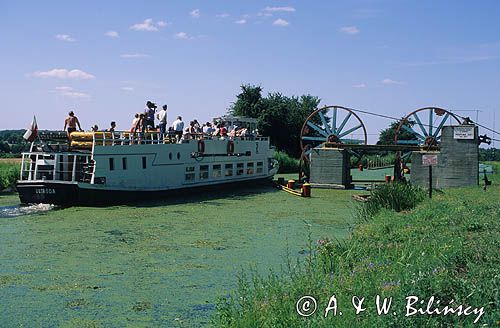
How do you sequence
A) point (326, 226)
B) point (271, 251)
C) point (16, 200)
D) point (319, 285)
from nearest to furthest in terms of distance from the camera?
1. point (319, 285)
2. point (271, 251)
3. point (326, 226)
4. point (16, 200)

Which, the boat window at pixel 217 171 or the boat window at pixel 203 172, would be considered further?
the boat window at pixel 217 171

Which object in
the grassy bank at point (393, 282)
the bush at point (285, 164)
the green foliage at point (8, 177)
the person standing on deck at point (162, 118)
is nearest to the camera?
the grassy bank at point (393, 282)

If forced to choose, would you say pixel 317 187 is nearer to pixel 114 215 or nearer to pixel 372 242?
pixel 114 215

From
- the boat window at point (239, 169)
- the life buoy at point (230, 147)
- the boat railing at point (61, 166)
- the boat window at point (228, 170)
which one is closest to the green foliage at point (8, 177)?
the boat railing at point (61, 166)

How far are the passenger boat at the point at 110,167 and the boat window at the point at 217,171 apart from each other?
2.46 ft

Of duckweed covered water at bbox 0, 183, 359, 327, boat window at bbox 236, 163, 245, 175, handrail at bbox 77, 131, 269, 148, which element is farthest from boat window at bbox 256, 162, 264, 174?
duckweed covered water at bbox 0, 183, 359, 327

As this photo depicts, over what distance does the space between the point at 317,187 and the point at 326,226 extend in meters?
15.4

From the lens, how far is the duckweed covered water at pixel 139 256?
891 cm

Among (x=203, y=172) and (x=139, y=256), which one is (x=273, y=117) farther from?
(x=139, y=256)

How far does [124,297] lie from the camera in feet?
31.6

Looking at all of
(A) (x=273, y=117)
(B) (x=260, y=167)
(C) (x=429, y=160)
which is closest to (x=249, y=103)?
(A) (x=273, y=117)

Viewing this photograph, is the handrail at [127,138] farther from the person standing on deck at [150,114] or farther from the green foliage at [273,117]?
the green foliage at [273,117]

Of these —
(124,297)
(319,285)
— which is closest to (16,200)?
(124,297)

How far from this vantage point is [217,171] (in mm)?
29453
